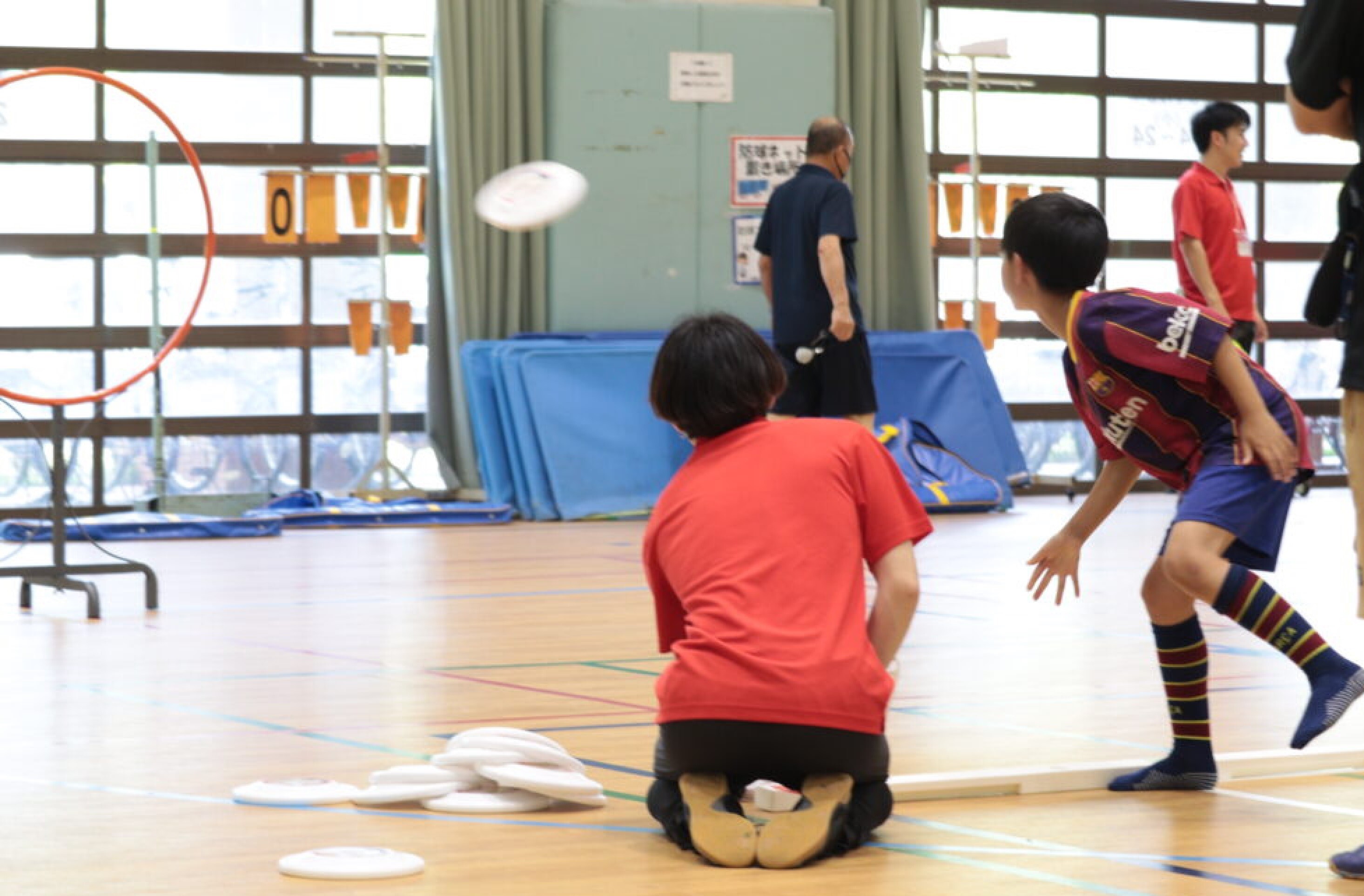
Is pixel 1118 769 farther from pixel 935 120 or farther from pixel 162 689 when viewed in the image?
pixel 935 120

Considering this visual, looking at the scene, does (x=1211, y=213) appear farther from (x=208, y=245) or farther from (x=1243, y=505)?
(x=1243, y=505)

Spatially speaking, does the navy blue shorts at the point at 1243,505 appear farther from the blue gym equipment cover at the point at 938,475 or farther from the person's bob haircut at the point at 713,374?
the blue gym equipment cover at the point at 938,475

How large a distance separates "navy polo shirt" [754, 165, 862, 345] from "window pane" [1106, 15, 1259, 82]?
5.43 metres

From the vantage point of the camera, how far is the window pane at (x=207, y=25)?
9414 millimetres

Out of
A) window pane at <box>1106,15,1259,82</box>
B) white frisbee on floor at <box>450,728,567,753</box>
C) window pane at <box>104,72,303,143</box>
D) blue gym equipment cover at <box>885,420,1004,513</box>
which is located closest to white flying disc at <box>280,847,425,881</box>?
white frisbee on floor at <box>450,728,567,753</box>

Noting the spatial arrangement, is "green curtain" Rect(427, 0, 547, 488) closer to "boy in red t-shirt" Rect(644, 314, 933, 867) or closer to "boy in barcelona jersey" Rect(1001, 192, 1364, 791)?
"boy in barcelona jersey" Rect(1001, 192, 1364, 791)

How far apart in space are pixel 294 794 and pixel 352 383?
724 cm

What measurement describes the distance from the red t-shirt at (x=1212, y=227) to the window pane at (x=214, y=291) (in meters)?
4.52

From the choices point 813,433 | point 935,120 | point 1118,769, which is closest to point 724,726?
point 813,433

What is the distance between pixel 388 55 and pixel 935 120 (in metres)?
3.18

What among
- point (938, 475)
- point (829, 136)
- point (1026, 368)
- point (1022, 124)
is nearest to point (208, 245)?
point (829, 136)

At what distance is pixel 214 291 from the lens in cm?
957

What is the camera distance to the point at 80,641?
470 cm

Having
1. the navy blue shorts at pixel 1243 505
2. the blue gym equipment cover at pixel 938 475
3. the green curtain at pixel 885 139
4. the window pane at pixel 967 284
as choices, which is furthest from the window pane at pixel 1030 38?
the navy blue shorts at pixel 1243 505
